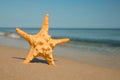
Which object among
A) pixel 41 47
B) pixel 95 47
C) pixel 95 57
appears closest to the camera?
pixel 41 47

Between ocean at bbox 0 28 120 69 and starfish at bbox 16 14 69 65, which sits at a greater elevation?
starfish at bbox 16 14 69 65

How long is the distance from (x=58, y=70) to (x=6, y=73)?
1380 millimetres

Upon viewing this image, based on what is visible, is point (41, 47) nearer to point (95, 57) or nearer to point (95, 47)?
point (95, 57)

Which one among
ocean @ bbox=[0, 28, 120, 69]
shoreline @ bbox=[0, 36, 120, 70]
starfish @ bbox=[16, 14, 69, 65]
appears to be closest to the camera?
starfish @ bbox=[16, 14, 69, 65]

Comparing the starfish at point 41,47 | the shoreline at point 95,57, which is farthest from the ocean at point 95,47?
the starfish at point 41,47

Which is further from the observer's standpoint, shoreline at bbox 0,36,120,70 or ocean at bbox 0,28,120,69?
ocean at bbox 0,28,120,69

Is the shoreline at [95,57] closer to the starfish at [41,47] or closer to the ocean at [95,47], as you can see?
the ocean at [95,47]

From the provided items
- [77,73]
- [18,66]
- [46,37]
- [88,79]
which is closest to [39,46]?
[46,37]

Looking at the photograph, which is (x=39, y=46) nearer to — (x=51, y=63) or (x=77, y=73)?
(x=51, y=63)

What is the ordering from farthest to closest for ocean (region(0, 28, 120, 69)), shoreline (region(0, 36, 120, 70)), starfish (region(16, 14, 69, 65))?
ocean (region(0, 28, 120, 69))
shoreline (region(0, 36, 120, 70))
starfish (region(16, 14, 69, 65))

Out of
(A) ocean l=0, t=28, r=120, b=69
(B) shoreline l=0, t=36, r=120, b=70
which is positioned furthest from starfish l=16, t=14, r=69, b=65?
(A) ocean l=0, t=28, r=120, b=69

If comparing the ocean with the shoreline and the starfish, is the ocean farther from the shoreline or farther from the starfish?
the starfish

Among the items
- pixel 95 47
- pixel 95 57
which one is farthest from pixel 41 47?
pixel 95 47

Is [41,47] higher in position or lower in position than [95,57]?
higher
